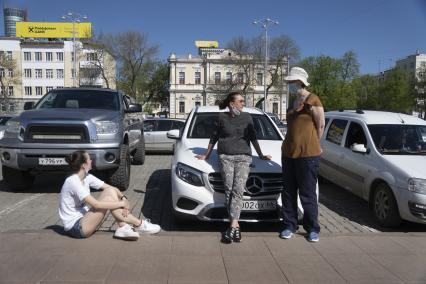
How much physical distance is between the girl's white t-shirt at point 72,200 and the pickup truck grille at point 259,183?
1574mm

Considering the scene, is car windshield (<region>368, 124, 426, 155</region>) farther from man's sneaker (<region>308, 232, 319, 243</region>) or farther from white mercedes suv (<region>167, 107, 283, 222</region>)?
man's sneaker (<region>308, 232, 319, 243</region>)

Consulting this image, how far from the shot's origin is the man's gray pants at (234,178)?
17.5 feet

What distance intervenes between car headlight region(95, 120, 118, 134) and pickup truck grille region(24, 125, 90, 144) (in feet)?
0.83

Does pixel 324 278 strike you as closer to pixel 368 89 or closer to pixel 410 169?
pixel 410 169

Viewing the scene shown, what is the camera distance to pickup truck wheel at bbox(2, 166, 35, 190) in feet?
27.6

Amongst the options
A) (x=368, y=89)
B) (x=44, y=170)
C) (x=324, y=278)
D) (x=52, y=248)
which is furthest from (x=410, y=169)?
(x=368, y=89)

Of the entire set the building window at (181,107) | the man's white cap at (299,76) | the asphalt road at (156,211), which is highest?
the man's white cap at (299,76)

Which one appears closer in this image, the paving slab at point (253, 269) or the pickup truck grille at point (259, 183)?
the paving slab at point (253, 269)

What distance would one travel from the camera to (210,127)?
7.36 metres

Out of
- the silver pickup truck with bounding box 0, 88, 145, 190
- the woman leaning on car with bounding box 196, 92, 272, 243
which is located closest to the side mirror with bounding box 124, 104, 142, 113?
the silver pickup truck with bounding box 0, 88, 145, 190

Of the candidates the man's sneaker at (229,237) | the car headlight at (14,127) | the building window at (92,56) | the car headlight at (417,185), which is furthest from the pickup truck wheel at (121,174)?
the building window at (92,56)

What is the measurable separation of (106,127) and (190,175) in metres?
2.92

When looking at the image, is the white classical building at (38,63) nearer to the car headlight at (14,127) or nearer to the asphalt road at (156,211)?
the asphalt road at (156,211)

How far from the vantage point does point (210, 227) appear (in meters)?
6.13
